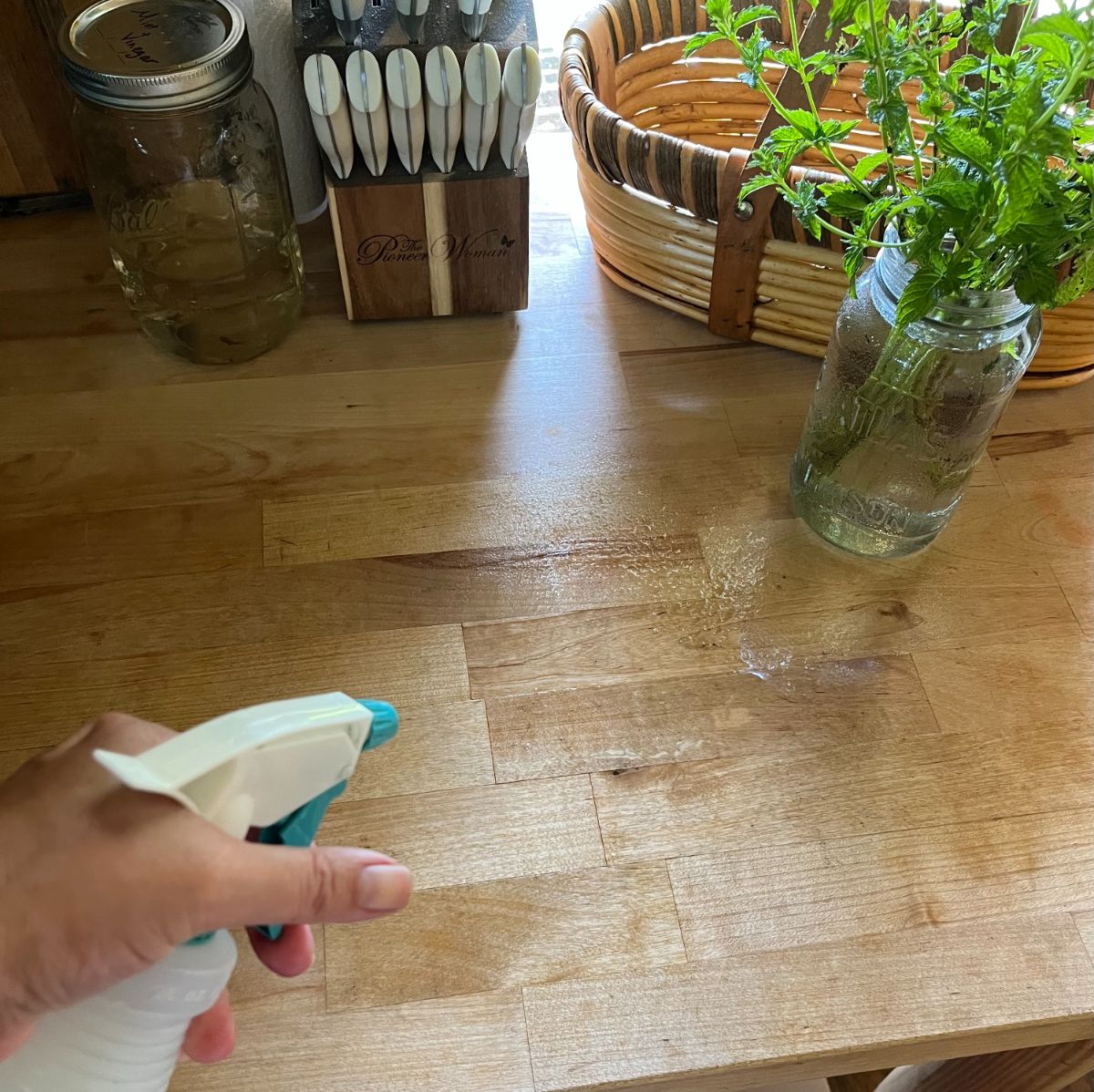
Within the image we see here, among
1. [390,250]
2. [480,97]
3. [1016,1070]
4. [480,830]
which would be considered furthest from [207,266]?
[1016,1070]

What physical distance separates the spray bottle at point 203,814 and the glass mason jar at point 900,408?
398mm

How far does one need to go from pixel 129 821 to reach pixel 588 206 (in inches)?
25.9

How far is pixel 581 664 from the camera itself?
2.09 ft

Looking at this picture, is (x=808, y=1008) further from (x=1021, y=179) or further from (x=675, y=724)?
(x=1021, y=179)

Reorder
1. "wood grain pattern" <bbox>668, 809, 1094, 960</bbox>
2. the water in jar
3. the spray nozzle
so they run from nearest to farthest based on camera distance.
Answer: the spray nozzle < "wood grain pattern" <bbox>668, 809, 1094, 960</bbox> < the water in jar

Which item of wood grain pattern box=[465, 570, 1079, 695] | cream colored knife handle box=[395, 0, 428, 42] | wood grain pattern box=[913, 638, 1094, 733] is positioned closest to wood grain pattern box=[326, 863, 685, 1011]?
wood grain pattern box=[465, 570, 1079, 695]

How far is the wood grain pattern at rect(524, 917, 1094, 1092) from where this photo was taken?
1.65ft

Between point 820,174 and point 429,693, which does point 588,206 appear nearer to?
point 820,174

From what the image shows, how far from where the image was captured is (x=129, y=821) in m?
0.34

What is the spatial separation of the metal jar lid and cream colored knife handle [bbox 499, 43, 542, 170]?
178 millimetres

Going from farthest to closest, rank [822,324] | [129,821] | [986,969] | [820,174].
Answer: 1. [822,324]
2. [820,174]
3. [986,969]
4. [129,821]

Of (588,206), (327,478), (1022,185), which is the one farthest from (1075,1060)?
(588,206)

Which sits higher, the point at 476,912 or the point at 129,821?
the point at 129,821

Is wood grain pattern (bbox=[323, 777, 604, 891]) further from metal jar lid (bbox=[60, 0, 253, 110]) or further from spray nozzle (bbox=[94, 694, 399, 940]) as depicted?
metal jar lid (bbox=[60, 0, 253, 110])
